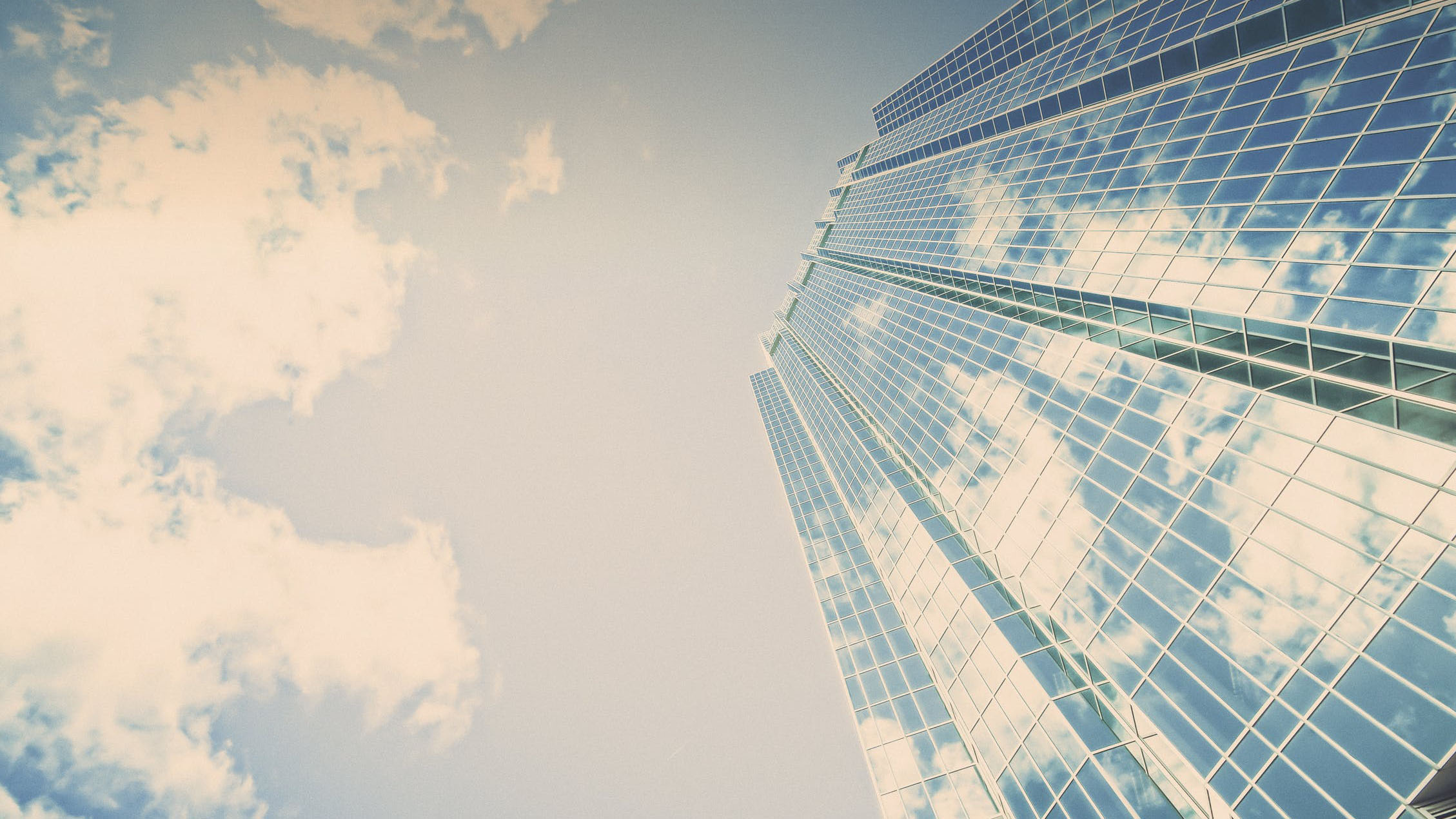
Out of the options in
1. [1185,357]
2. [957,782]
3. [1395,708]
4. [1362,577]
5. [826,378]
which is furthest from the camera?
[826,378]

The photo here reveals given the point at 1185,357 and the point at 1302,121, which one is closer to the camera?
the point at 1302,121

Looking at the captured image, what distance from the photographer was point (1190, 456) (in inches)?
786

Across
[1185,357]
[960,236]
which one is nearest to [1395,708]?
[1185,357]

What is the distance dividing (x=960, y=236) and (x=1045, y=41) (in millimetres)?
28934

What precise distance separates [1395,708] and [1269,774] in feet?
13.1

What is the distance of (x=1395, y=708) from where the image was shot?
1264 centimetres

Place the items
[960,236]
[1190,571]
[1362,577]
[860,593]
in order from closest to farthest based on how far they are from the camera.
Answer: [1362,577], [1190,571], [860,593], [960,236]

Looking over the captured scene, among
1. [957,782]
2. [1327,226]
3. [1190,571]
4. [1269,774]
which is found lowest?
[957,782]

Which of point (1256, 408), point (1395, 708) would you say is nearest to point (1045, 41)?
point (1256, 408)

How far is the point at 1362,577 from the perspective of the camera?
1414cm

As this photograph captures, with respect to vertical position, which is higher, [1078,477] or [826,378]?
[826,378]

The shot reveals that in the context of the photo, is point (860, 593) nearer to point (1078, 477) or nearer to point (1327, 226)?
point (1078, 477)

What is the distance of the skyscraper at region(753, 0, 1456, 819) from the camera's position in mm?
14242

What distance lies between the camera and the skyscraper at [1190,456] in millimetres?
14242
